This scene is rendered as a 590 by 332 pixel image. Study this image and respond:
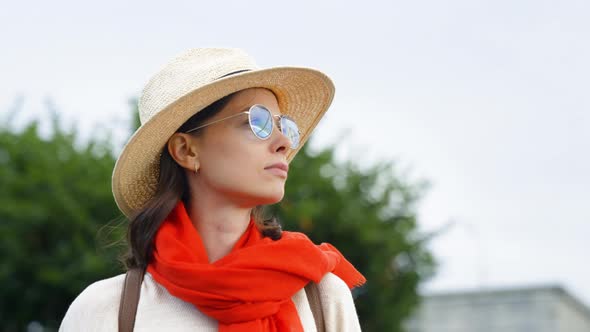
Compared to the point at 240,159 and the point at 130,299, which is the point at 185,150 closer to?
the point at 240,159

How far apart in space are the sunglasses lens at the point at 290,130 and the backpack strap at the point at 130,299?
0.65 meters

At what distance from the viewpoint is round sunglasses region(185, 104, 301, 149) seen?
3.19 meters

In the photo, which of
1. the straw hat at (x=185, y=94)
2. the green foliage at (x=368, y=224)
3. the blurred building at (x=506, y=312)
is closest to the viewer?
the straw hat at (x=185, y=94)

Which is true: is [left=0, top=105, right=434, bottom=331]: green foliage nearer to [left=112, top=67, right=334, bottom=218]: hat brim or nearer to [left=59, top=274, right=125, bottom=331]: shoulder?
[left=112, top=67, right=334, bottom=218]: hat brim

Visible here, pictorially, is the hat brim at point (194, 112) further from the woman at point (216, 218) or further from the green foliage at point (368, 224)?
the green foliage at point (368, 224)

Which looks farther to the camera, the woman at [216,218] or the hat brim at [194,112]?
the hat brim at [194,112]

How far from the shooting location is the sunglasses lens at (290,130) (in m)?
3.27

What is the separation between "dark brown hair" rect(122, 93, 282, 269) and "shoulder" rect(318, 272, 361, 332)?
0.77 ft

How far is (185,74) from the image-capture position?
3.31 m

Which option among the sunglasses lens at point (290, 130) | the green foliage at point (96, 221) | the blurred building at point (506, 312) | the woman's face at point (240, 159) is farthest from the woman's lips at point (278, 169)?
the blurred building at point (506, 312)

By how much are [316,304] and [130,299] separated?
0.59 m

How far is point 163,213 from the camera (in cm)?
329

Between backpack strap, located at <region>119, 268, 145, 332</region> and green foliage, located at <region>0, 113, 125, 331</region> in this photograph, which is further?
green foliage, located at <region>0, 113, 125, 331</region>

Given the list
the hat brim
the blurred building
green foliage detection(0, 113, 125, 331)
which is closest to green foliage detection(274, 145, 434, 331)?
green foliage detection(0, 113, 125, 331)
